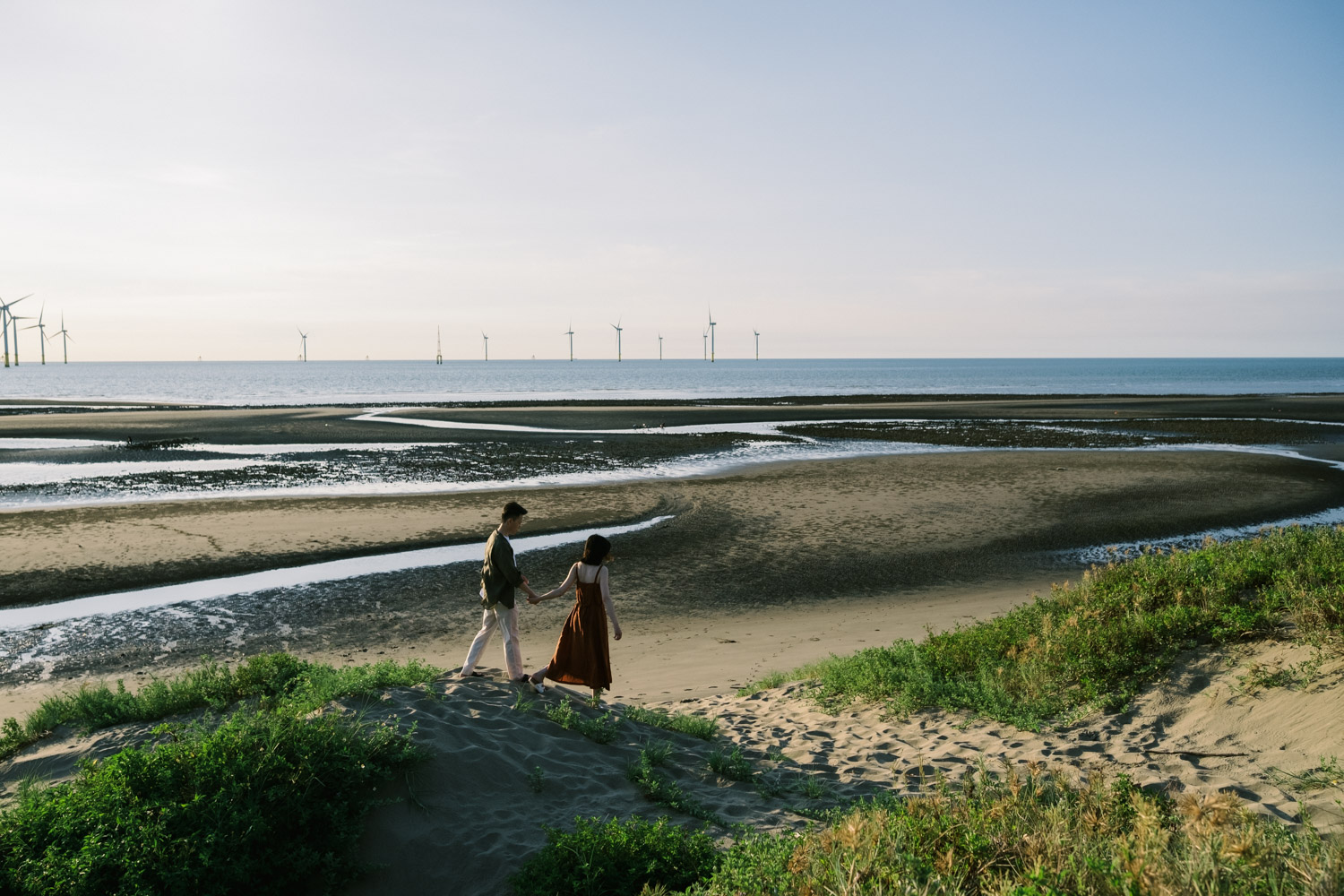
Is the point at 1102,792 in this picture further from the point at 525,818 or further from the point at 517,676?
the point at 517,676

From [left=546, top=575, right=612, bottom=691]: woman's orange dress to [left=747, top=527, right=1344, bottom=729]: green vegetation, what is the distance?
9.53ft

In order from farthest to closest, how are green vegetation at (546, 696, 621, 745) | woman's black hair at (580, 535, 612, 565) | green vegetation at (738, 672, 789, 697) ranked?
green vegetation at (738, 672, 789, 697), woman's black hair at (580, 535, 612, 565), green vegetation at (546, 696, 621, 745)

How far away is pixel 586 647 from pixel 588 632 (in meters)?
0.17

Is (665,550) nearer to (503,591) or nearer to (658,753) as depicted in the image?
(503,591)

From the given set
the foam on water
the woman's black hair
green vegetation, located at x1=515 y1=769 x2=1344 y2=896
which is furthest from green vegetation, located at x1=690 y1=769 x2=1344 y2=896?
the foam on water

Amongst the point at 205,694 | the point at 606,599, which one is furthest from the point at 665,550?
the point at 205,694

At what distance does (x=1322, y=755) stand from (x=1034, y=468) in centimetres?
2882

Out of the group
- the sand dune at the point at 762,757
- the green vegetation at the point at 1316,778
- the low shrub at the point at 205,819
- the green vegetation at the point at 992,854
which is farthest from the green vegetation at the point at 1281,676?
A: the low shrub at the point at 205,819

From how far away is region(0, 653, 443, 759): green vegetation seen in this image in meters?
8.12

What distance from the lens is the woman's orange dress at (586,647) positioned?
9148 millimetres

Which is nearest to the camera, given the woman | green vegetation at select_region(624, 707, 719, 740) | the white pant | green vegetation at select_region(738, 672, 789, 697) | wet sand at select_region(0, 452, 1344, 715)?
green vegetation at select_region(624, 707, 719, 740)

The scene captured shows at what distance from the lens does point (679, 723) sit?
8.92 meters

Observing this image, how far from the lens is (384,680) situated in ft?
28.0

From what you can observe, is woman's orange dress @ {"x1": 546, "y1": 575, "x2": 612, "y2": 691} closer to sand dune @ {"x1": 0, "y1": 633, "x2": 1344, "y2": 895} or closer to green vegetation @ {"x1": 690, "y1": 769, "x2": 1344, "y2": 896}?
sand dune @ {"x1": 0, "y1": 633, "x2": 1344, "y2": 895}
